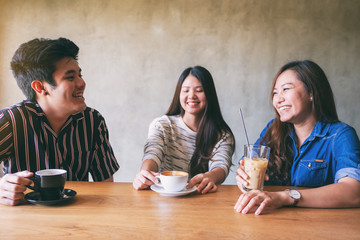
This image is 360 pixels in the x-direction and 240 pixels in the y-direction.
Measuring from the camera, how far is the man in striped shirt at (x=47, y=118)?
142 cm

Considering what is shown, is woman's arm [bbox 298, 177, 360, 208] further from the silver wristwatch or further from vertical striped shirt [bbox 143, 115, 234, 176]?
vertical striped shirt [bbox 143, 115, 234, 176]

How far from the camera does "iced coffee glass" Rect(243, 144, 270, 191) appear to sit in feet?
3.76

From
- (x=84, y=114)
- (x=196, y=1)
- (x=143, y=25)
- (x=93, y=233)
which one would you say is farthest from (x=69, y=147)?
(x=196, y=1)

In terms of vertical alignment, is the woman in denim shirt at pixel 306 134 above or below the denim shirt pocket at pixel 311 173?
above

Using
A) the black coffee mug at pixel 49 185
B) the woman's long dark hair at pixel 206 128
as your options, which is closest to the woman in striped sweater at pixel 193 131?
the woman's long dark hair at pixel 206 128

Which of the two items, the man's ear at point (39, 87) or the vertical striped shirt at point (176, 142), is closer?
the man's ear at point (39, 87)

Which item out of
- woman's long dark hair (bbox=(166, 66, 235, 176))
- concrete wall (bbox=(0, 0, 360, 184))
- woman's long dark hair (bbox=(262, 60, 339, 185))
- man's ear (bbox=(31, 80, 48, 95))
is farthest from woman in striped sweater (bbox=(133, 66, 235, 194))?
concrete wall (bbox=(0, 0, 360, 184))

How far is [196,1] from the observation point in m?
3.02

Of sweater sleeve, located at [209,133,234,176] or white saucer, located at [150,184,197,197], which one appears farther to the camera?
sweater sleeve, located at [209,133,234,176]

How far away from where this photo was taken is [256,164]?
3.75 ft

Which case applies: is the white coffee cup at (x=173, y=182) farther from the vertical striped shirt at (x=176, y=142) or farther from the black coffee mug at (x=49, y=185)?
the vertical striped shirt at (x=176, y=142)

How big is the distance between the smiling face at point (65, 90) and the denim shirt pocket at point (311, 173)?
1.22 meters

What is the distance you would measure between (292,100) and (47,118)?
4.29 feet

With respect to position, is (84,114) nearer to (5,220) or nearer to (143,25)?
(5,220)
